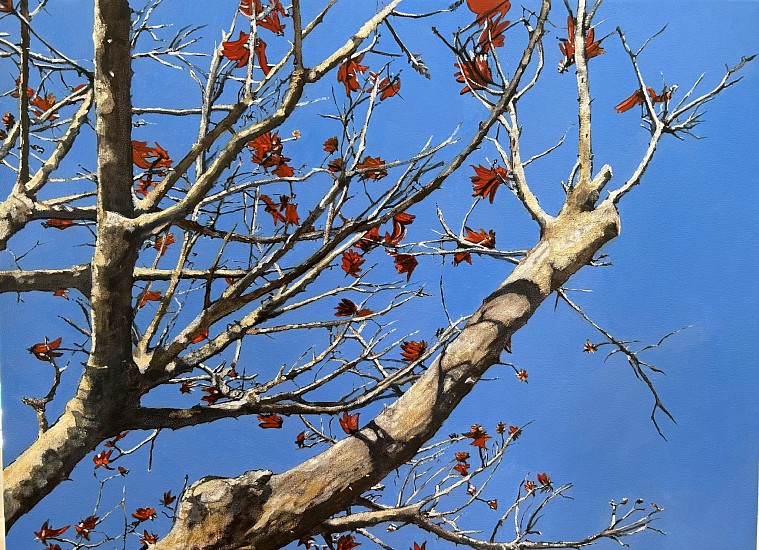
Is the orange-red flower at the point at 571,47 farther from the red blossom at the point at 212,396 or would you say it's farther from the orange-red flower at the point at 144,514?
the orange-red flower at the point at 144,514

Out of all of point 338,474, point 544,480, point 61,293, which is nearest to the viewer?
point 338,474

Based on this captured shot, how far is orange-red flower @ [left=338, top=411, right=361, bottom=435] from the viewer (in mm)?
1439

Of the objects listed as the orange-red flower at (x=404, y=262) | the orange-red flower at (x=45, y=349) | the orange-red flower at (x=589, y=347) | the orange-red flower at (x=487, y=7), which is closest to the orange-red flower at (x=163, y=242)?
the orange-red flower at (x=45, y=349)

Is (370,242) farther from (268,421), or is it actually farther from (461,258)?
(268,421)

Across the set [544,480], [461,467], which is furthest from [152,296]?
[544,480]

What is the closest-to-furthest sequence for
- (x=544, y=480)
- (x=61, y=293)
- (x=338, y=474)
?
(x=338, y=474) < (x=61, y=293) < (x=544, y=480)

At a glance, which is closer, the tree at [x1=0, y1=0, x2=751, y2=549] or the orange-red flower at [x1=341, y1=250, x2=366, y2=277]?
the tree at [x1=0, y1=0, x2=751, y2=549]

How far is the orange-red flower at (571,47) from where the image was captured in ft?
5.08

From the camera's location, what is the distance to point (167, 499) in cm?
147

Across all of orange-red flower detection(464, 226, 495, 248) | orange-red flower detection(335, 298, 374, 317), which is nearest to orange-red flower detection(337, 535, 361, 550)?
orange-red flower detection(335, 298, 374, 317)

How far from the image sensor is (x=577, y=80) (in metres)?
1.47

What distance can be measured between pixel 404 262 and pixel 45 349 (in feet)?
2.75

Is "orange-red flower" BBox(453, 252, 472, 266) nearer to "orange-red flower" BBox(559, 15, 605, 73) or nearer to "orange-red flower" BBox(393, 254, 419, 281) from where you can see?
"orange-red flower" BBox(393, 254, 419, 281)

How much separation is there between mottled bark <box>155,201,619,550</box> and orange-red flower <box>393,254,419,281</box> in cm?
23
